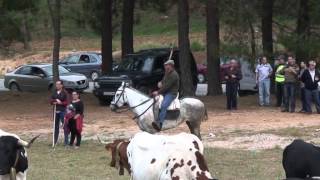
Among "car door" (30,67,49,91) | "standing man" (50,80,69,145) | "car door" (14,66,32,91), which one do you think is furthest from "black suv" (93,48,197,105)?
"standing man" (50,80,69,145)

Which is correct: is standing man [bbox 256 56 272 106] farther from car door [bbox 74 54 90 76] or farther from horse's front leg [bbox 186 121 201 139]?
car door [bbox 74 54 90 76]

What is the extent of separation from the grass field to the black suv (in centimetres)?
1166

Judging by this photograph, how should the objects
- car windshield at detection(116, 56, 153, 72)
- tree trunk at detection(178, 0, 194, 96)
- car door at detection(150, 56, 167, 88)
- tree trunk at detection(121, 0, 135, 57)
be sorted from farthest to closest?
tree trunk at detection(121, 0, 135, 57), car windshield at detection(116, 56, 153, 72), car door at detection(150, 56, 167, 88), tree trunk at detection(178, 0, 194, 96)

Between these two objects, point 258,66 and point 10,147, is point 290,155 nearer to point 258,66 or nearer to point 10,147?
point 10,147

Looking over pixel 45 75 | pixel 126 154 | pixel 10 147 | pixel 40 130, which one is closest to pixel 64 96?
pixel 40 130

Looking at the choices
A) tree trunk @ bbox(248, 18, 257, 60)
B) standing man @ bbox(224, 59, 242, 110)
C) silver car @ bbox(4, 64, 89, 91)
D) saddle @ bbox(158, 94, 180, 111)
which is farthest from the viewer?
silver car @ bbox(4, 64, 89, 91)

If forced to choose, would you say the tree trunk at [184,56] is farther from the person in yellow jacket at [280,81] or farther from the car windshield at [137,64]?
the person in yellow jacket at [280,81]

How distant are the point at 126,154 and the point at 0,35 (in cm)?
2515

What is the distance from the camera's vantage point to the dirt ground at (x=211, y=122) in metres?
20.7

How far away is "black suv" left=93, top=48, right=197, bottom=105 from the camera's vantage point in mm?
31375

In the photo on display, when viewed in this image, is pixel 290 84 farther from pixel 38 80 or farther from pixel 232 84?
pixel 38 80

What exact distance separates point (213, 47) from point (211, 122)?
23.5ft

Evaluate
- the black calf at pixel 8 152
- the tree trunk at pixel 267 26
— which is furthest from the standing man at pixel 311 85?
the black calf at pixel 8 152

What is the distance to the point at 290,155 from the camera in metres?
9.23
